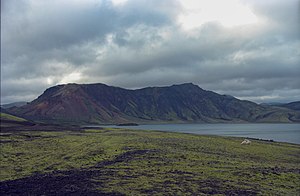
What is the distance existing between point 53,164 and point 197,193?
29.2 m

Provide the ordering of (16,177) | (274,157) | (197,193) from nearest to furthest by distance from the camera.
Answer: (197,193)
(16,177)
(274,157)

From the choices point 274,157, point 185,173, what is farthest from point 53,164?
point 274,157

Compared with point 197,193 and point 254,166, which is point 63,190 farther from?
point 254,166

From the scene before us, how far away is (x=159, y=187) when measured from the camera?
116 feet

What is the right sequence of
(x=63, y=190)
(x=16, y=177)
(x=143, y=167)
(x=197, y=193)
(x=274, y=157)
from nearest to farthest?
(x=197, y=193)
(x=63, y=190)
(x=16, y=177)
(x=143, y=167)
(x=274, y=157)

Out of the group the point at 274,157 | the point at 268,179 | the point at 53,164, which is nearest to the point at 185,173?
the point at 268,179

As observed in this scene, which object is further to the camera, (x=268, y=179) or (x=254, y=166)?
(x=254, y=166)

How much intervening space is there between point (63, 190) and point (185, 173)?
17.0m

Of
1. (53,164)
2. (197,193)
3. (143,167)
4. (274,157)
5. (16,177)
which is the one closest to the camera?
(197,193)

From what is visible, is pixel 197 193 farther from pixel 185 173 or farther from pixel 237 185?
pixel 185 173

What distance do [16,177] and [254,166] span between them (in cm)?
3621

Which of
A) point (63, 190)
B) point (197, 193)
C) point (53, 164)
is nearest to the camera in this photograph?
point (197, 193)

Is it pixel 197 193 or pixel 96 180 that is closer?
pixel 197 193

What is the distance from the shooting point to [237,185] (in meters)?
36.7
